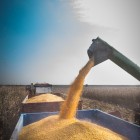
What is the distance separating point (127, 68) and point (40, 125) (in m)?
1.88

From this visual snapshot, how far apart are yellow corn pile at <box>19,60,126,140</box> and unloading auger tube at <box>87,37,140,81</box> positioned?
0.53 ft

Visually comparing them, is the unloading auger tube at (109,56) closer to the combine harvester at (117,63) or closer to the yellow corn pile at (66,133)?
the combine harvester at (117,63)

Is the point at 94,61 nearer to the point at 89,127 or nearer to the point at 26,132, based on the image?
the point at 89,127

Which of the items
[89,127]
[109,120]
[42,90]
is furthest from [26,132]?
[42,90]

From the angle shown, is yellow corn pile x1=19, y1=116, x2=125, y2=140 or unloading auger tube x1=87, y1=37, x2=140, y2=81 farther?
yellow corn pile x1=19, y1=116, x2=125, y2=140

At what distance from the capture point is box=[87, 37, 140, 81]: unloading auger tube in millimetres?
2789

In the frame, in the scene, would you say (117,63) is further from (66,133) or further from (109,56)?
(66,133)

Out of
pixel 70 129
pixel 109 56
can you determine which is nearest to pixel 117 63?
pixel 109 56

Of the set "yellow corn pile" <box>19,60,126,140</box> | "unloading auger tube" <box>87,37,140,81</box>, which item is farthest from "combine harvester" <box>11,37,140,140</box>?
"yellow corn pile" <box>19,60,126,140</box>

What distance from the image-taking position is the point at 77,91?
12.6 ft

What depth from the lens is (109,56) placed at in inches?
120

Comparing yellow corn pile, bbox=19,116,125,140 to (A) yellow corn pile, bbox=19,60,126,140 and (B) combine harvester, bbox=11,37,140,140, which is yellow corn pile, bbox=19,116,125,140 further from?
(B) combine harvester, bbox=11,37,140,140

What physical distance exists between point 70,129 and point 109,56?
51.5 inches

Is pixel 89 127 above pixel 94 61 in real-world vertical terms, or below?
below
